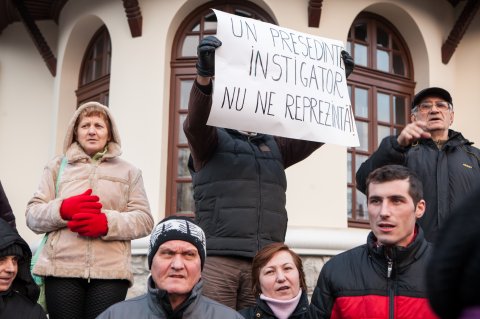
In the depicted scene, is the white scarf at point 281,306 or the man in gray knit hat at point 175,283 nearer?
the man in gray knit hat at point 175,283

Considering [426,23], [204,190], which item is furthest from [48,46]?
[204,190]

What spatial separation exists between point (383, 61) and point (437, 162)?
4.48 m

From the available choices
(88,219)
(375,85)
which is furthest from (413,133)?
(375,85)

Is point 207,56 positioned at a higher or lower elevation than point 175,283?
higher

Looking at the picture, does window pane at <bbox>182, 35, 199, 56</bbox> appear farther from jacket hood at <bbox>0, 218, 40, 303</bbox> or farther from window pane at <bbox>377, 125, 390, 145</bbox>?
jacket hood at <bbox>0, 218, 40, 303</bbox>

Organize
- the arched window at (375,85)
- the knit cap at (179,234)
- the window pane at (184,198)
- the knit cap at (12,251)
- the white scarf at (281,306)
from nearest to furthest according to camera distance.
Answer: the knit cap at (179,234) → the white scarf at (281,306) → the knit cap at (12,251) → the window pane at (184,198) → the arched window at (375,85)

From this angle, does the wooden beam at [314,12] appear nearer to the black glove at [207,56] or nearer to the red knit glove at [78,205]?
the black glove at [207,56]

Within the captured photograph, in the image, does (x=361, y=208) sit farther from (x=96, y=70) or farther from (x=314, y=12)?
(x=96, y=70)

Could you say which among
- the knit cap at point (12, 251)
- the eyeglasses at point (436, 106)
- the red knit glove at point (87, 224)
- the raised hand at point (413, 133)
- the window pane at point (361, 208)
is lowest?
the knit cap at point (12, 251)

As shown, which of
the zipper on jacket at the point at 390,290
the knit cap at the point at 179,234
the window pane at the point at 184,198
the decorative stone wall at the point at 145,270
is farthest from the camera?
the window pane at the point at 184,198

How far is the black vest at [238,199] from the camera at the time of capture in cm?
320

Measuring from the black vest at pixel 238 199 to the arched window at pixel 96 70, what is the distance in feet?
15.6

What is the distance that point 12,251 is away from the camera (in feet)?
11.5

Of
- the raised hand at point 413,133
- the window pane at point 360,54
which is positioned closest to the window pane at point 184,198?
the window pane at point 360,54
